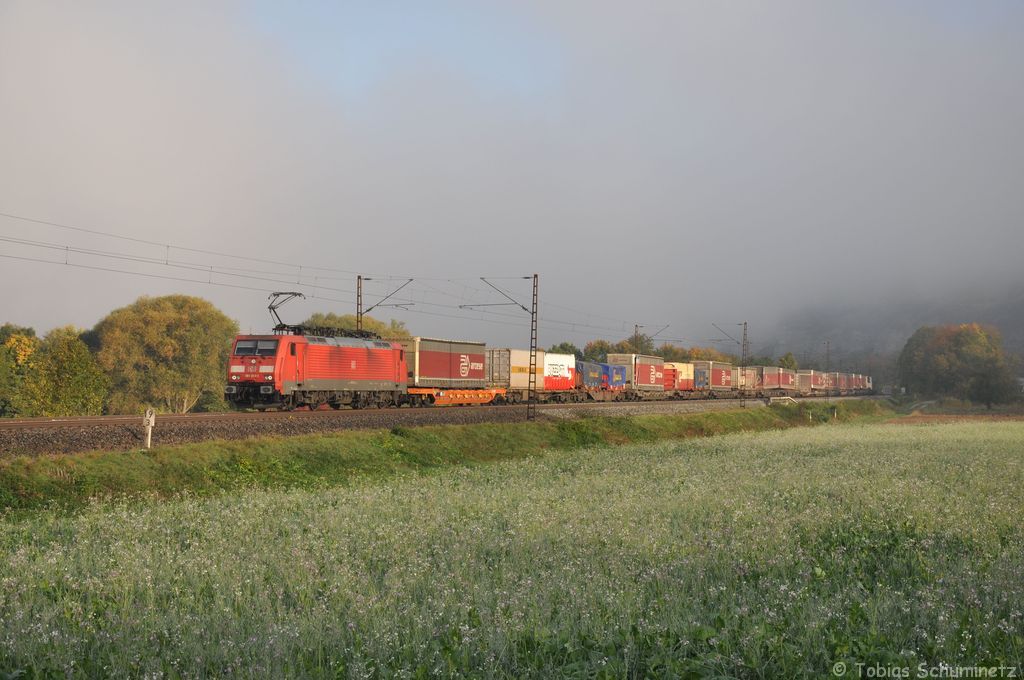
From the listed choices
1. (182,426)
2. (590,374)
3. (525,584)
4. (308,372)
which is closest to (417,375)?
(308,372)

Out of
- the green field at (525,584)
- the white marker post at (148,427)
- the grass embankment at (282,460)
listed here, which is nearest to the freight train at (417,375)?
the grass embankment at (282,460)

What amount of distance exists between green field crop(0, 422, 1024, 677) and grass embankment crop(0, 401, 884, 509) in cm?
→ 170

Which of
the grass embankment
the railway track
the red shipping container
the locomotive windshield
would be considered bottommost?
the grass embankment

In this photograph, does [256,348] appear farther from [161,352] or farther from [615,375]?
[615,375]

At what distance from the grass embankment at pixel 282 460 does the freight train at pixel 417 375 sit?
20.0 ft

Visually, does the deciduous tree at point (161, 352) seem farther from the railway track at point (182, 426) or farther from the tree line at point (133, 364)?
the railway track at point (182, 426)

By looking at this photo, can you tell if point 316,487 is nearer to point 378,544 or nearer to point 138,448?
point 138,448

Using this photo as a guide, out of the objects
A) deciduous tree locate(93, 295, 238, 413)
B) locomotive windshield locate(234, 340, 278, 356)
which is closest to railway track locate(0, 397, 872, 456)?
locomotive windshield locate(234, 340, 278, 356)

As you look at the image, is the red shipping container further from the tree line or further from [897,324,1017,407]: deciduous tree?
the tree line

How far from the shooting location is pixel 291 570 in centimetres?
942

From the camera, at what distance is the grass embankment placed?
58.8 ft

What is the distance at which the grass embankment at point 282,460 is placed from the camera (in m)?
17.9

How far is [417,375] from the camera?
49.2 meters

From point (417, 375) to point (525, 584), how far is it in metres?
41.3
